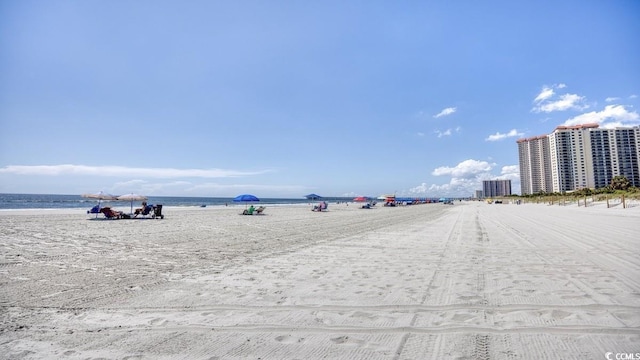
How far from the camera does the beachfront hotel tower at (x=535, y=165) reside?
10587 centimetres

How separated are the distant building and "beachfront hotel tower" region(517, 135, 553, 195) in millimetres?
62688

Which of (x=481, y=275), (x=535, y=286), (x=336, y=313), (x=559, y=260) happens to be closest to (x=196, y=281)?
(x=336, y=313)

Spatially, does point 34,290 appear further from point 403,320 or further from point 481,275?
point 481,275

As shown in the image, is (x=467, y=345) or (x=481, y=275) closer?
(x=467, y=345)

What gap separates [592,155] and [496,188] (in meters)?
107

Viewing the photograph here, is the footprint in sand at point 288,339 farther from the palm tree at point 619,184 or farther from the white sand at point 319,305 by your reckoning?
the palm tree at point 619,184

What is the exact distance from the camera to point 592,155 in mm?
88250

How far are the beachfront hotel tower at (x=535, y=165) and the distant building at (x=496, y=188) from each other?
62688mm

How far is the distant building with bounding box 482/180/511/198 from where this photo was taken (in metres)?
183

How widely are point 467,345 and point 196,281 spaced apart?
13.9 ft

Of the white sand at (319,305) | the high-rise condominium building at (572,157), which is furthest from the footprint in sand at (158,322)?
the high-rise condominium building at (572,157)

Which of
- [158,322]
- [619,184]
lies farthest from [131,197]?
[619,184]

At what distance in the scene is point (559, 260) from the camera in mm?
6957

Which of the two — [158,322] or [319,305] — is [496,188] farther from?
[158,322]
